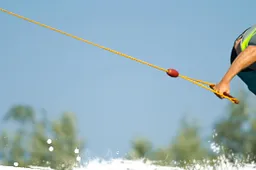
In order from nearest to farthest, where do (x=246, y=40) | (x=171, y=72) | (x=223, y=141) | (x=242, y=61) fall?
(x=242, y=61), (x=246, y=40), (x=171, y=72), (x=223, y=141)

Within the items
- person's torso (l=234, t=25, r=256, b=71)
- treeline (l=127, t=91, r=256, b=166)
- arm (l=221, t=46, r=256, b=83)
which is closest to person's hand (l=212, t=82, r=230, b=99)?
arm (l=221, t=46, r=256, b=83)

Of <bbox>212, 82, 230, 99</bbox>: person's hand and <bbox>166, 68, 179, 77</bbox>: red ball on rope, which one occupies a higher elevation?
<bbox>166, 68, 179, 77</bbox>: red ball on rope

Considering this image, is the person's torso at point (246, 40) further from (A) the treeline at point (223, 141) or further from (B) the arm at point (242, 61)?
(A) the treeline at point (223, 141)

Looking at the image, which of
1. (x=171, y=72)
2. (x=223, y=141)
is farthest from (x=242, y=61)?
(x=223, y=141)

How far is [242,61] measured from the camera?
20.9 ft

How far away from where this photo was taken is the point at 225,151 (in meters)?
32.4

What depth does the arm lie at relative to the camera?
6379mm

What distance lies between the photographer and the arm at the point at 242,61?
20.9 feet

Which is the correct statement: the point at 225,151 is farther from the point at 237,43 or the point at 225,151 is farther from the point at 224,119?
the point at 237,43

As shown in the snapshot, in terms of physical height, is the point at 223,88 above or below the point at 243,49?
below

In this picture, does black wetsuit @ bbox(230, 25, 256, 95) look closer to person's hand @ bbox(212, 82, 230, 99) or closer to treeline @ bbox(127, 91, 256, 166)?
person's hand @ bbox(212, 82, 230, 99)

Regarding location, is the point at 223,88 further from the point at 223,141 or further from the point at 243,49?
the point at 223,141

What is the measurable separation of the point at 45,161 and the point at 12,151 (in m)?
2.52

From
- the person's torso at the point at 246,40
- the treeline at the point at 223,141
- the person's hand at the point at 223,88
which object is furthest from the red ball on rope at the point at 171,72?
the treeline at the point at 223,141
